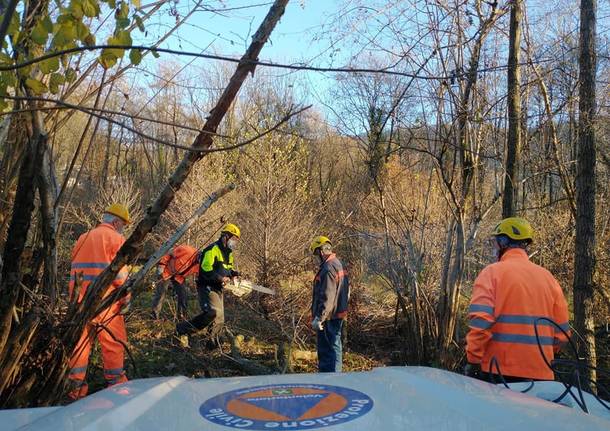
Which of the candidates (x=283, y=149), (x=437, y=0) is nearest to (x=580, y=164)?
(x=437, y=0)

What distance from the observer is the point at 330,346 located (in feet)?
27.7

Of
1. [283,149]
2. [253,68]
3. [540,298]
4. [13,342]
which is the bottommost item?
[13,342]

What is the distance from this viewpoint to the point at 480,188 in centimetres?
926

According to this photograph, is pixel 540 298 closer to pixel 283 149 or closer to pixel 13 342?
pixel 13 342

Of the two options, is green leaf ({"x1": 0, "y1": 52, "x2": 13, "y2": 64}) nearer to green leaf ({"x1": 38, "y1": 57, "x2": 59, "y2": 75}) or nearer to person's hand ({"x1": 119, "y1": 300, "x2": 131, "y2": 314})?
green leaf ({"x1": 38, "y1": 57, "x2": 59, "y2": 75})

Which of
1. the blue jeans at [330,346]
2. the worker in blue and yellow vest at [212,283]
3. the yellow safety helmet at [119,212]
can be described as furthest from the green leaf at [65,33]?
the worker in blue and yellow vest at [212,283]

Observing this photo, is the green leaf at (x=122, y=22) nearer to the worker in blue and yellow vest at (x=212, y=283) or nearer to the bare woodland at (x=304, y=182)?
the bare woodland at (x=304, y=182)

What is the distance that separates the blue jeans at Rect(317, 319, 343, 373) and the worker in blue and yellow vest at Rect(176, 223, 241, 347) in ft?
5.62

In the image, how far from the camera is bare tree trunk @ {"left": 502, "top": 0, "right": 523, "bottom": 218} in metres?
7.92

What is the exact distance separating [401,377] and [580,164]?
7277 millimetres

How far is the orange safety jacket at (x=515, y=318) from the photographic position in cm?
394

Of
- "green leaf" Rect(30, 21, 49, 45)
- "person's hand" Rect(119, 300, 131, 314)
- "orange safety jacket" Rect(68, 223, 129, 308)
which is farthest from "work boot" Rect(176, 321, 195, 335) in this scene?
"green leaf" Rect(30, 21, 49, 45)

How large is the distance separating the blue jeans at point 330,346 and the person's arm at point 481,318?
176 inches

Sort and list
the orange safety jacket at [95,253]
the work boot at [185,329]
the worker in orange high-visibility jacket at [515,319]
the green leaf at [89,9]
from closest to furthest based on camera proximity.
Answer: the green leaf at [89,9] → the worker in orange high-visibility jacket at [515,319] → the orange safety jacket at [95,253] → the work boot at [185,329]
